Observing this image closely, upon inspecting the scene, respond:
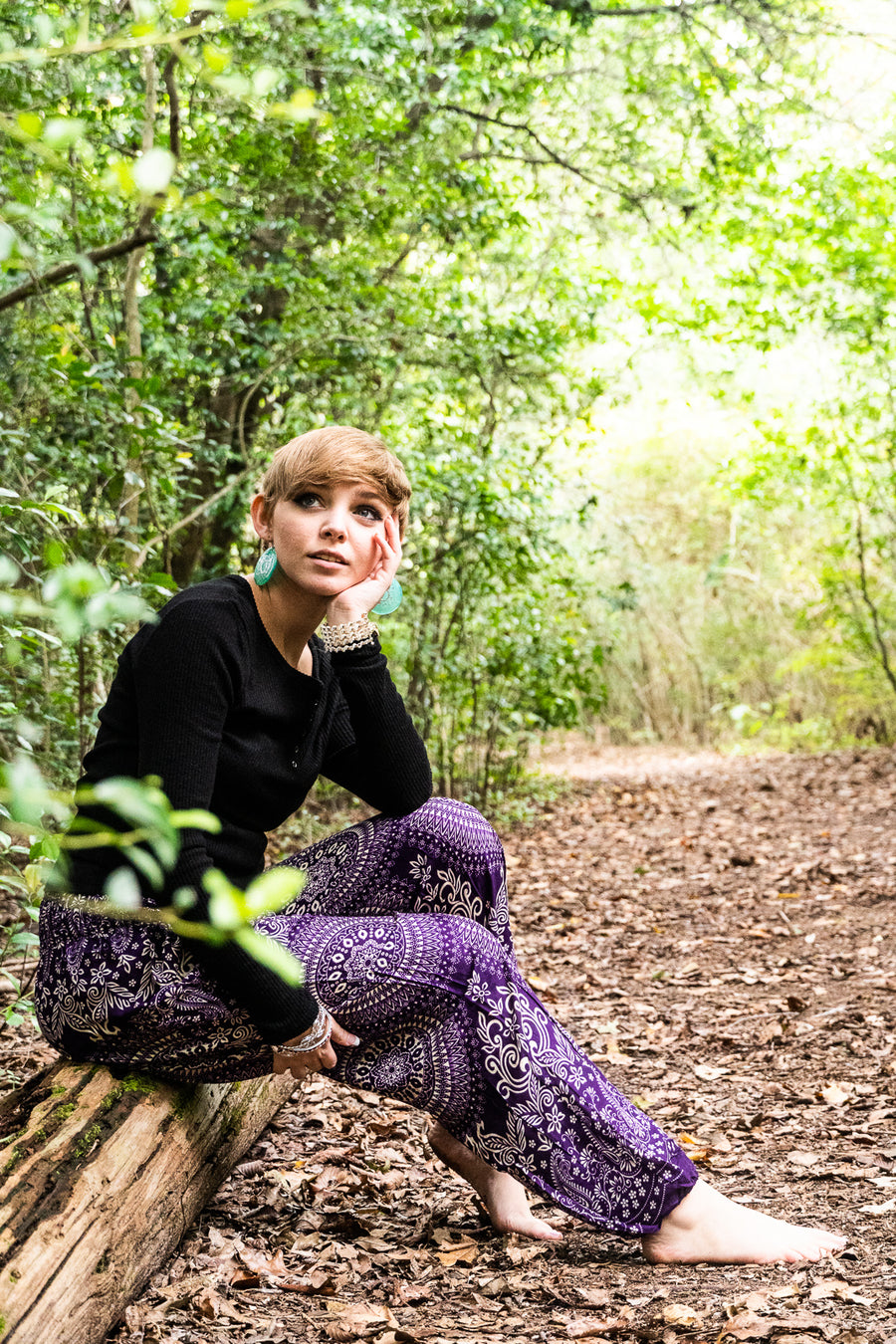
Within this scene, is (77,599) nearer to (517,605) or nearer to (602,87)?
(517,605)

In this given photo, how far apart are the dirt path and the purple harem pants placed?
0.69 feet

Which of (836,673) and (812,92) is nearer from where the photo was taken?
(812,92)

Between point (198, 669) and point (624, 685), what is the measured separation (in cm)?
1463

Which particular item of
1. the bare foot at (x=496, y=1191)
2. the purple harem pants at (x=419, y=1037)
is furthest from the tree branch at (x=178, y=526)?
the bare foot at (x=496, y=1191)

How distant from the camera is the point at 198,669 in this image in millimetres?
1968

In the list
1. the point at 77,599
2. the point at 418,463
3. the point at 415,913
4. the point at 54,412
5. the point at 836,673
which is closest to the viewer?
the point at 77,599

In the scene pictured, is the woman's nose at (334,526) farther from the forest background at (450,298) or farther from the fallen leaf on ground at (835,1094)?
the fallen leaf on ground at (835,1094)

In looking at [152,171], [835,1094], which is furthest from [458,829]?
[152,171]

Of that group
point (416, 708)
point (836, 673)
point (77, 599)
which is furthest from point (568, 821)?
point (77, 599)

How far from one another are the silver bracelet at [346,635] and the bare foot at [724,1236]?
50.5 inches

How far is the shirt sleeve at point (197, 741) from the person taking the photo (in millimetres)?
1860

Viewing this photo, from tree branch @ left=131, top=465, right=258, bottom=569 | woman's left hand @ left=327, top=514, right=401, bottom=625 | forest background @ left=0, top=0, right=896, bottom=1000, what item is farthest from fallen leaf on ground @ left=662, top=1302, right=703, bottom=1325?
tree branch @ left=131, top=465, right=258, bottom=569

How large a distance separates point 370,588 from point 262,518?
29cm

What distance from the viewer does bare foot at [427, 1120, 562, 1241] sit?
87.1 inches
